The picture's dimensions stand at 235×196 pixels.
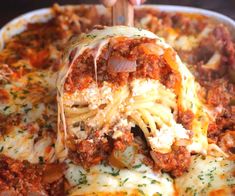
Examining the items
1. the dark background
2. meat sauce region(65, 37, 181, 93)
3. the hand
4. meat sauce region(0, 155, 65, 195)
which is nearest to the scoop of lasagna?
meat sauce region(65, 37, 181, 93)

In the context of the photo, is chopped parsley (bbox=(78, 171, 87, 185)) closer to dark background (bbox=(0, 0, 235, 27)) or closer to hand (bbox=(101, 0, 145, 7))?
hand (bbox=(101, 0, 145, 7))

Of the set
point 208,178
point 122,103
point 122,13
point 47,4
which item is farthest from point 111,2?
point 47,4

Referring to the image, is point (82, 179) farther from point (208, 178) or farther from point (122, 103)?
point (208, 178)

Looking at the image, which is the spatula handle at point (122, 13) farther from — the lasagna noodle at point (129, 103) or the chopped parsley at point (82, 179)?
the chopped parsley at point (82, 179)

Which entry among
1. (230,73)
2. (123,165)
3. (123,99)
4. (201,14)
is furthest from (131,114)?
(201,14)

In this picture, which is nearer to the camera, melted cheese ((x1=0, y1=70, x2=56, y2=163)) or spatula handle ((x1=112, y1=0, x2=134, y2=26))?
melted cheese ((x1=0, y1=70, x2=56, y2=163))

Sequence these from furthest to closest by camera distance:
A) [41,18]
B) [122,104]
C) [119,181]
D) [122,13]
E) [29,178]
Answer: [41,18]
[122,13]
[122,104]
[29,178]
[119,181]
